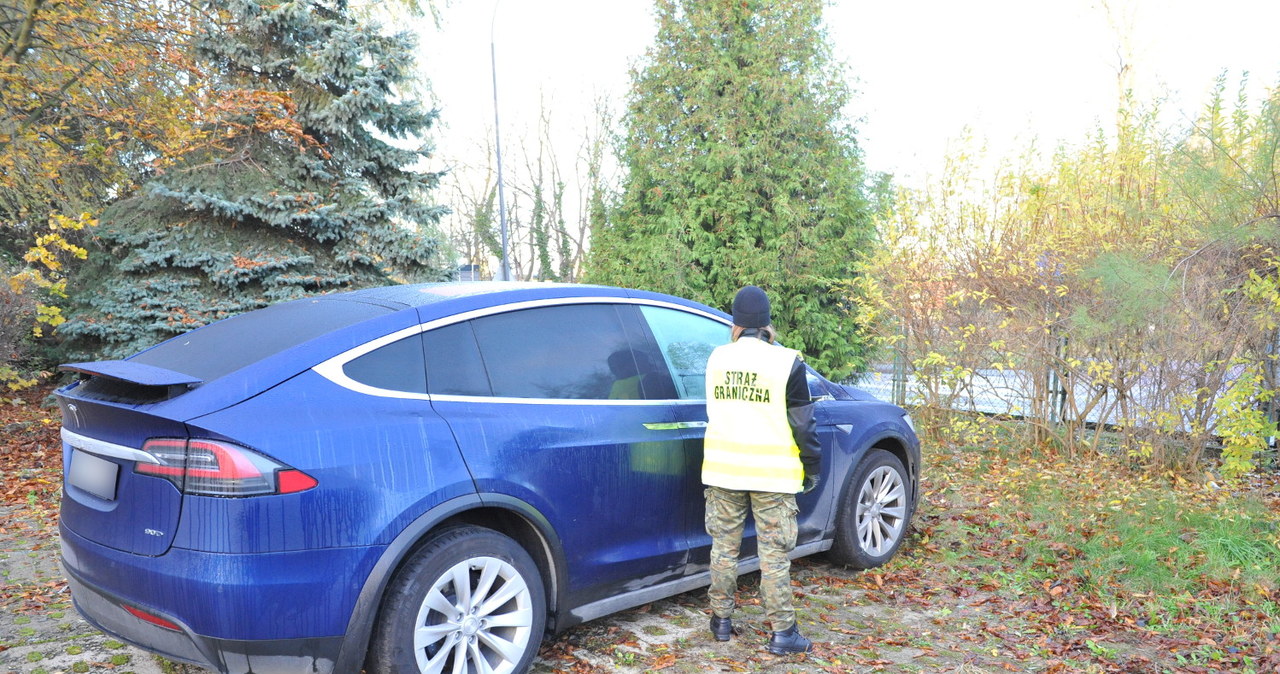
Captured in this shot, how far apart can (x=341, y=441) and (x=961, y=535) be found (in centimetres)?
445

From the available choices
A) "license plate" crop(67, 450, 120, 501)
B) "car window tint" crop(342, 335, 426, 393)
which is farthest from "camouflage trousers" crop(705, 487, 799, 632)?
"license plate" crop(67, 450, 120, 501)

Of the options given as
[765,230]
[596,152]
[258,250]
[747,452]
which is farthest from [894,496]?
[596,152]

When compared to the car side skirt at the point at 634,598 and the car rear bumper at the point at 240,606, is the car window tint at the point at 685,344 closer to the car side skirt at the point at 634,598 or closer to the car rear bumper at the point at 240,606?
the car side skirt at the point at 634,598

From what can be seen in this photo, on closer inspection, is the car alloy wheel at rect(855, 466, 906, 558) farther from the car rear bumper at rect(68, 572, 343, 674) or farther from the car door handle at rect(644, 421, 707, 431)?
the car rear bumper at rect(68, 572, 343, 674)

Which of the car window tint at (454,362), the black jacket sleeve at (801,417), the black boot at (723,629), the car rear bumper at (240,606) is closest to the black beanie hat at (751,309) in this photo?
the black jacket sleeve at (801,417)

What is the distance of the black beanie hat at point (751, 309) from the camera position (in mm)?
3879

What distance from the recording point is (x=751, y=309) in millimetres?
3877

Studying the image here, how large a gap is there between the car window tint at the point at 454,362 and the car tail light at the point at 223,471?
640mm

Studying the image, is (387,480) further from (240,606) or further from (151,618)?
(151,618)

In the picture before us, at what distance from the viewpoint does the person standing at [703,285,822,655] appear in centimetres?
379

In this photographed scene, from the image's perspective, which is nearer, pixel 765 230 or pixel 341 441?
pixel 341 441

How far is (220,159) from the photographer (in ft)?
36.8

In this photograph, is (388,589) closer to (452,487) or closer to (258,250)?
(452,487)

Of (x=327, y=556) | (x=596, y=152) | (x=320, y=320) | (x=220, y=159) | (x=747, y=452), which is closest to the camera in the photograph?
(x=327, y=556)
